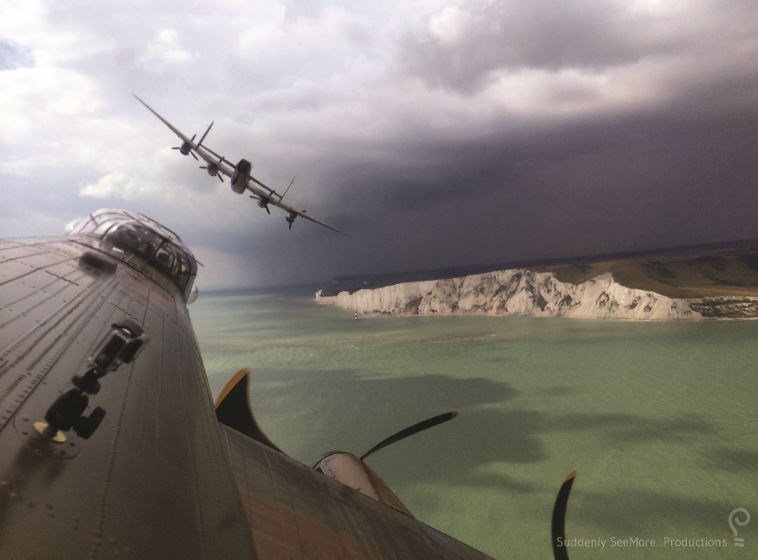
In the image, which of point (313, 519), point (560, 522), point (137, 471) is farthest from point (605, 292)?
point (137, 471)

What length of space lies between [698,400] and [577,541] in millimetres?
20995

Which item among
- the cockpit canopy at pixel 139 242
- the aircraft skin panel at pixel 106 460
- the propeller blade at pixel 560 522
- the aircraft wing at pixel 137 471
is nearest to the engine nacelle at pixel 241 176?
the cockpit canopy at pixel 139 242

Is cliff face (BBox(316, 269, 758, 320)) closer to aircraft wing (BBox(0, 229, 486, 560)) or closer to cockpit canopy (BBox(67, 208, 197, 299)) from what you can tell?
cockpit canopy (BBox(67, 208, 197, 299))

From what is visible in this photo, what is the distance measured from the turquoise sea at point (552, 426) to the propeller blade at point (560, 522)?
993cm

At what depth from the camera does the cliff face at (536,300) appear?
188 ft

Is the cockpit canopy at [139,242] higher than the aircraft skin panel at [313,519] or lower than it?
higher

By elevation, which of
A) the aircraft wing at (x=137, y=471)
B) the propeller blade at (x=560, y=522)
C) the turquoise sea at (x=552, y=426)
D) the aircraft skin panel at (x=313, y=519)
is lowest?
the turquoise sea at (x=552, y=426)

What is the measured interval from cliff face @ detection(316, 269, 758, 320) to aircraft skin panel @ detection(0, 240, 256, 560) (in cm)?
6984

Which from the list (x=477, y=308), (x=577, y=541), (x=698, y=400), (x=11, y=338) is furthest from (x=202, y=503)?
(x=477, y=308)

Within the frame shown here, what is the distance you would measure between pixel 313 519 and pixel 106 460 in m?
2.95

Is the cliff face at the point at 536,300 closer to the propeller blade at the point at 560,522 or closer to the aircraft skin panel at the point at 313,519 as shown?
the propeller blade at the point at 560,522

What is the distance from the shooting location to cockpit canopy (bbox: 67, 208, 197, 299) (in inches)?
569

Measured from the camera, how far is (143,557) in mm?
1890

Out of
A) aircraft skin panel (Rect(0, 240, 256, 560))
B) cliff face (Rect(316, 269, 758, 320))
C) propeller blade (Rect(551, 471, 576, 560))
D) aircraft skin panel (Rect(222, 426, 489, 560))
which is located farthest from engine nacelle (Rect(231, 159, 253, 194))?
cliff face (Rect(316, 269, 758, 320))
